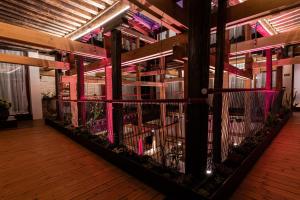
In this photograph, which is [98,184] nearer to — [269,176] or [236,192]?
[236,192]

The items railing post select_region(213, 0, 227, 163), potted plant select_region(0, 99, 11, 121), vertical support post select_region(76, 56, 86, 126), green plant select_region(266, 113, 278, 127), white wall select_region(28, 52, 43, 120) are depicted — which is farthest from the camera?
white wall select_region(28, 52, 43, 120)

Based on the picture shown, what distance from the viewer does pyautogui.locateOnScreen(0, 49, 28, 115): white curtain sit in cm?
745

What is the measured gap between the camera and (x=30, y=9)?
343cm

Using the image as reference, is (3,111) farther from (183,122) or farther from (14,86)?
(183,122)

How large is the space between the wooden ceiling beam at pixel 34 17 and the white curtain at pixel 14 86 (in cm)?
518

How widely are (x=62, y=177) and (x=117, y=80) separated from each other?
2099mm

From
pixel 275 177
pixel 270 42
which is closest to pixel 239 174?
pixel 275 177

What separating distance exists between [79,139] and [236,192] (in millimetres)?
3545

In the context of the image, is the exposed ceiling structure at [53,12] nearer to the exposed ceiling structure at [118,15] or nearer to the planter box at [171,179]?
the exposed ceiling structure at [118,15]

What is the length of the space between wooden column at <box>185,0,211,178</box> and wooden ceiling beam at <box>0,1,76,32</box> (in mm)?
3595

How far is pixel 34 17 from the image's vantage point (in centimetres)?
380

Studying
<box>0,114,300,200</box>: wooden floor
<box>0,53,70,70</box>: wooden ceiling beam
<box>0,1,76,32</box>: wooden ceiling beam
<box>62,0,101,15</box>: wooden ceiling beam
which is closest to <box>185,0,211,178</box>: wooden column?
<box>0,114,300,200</box>: wooden floor

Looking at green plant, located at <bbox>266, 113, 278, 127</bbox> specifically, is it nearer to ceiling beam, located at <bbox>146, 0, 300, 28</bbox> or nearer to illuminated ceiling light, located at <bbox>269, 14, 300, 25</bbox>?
illuminated ceiling light, located at <bbox>269, 14, 300, 25</bbox>

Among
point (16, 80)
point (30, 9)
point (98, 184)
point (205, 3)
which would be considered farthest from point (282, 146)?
point (16, 80)
